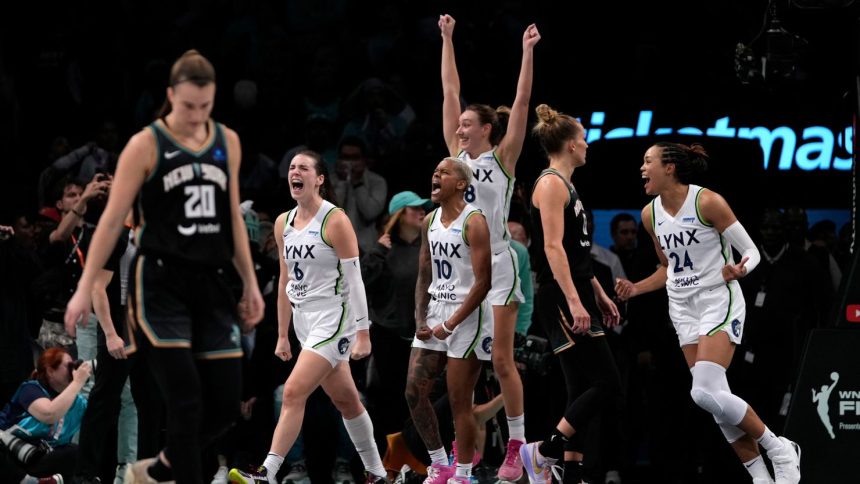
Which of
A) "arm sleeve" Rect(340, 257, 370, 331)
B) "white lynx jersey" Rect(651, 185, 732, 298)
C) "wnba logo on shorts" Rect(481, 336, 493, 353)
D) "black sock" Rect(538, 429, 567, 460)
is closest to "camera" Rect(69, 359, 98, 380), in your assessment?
"arm sleeve" Rect(340, 257, 370, 331)

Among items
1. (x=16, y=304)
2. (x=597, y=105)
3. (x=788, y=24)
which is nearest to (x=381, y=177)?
(x=597, y=105)

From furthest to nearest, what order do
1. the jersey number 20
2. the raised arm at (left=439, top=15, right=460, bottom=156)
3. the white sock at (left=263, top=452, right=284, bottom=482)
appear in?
the raised arm at (left=439, top=15, right=460, bottom=156)
the white sock at (left=263, top=452, right=284, bottom=482)
the jersey number 20

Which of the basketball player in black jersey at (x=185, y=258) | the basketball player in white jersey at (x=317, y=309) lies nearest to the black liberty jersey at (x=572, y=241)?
the basketball player in white jersey at (x=317, y=309)

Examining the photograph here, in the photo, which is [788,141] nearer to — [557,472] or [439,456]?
[557,472]

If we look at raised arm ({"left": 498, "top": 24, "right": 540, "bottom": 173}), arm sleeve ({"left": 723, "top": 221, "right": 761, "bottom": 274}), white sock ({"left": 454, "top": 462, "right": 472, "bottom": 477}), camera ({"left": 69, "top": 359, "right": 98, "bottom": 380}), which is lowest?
white sock ({"left": 454, "top": 462, "right": 472, "bottom": 477})

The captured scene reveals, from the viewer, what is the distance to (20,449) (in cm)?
930

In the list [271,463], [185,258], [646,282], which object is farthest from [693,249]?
[185,258]

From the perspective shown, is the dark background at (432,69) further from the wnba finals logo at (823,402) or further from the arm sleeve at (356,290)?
the arm sleeve at (356,290)

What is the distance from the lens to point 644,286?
916cm

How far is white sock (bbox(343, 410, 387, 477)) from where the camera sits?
871 centimetres

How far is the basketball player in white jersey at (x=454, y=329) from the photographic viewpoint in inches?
350

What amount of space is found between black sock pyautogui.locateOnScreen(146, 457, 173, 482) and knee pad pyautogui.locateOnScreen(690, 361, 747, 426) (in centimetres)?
366

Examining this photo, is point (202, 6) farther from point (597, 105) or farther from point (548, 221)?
point (548, 221)

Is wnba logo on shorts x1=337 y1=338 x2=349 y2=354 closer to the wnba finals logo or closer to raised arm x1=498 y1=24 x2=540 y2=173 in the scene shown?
raised arm x1=498 y1=24 x2=540 y2=173
